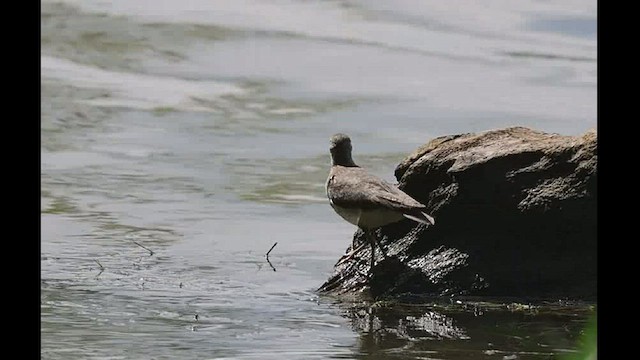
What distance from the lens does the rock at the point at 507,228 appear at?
6766mm

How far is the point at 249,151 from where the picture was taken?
501 inches

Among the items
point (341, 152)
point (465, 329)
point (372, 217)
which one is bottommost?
point (465, 329)

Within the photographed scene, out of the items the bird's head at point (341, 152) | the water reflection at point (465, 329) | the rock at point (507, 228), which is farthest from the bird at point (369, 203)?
the water reflection at point (465, 329)

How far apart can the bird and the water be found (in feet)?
1.57

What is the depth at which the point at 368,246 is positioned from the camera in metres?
7.39

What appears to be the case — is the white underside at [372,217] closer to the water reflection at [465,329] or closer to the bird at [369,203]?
the bird at [369,203]

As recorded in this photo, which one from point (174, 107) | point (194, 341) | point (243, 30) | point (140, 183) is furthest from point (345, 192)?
point (243, 30)

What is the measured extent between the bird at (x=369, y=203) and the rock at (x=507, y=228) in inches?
8.1

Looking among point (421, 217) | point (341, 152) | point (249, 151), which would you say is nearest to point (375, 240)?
point (421, 217)

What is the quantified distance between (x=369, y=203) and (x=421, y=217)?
375mm

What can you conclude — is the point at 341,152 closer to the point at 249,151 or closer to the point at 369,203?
the point at 369,203

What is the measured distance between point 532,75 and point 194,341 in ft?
33.2

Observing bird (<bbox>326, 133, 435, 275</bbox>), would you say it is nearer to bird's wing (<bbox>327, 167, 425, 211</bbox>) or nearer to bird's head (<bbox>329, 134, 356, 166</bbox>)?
bird's wing (<bbox>327, 167, 425, 211</bbox>)
